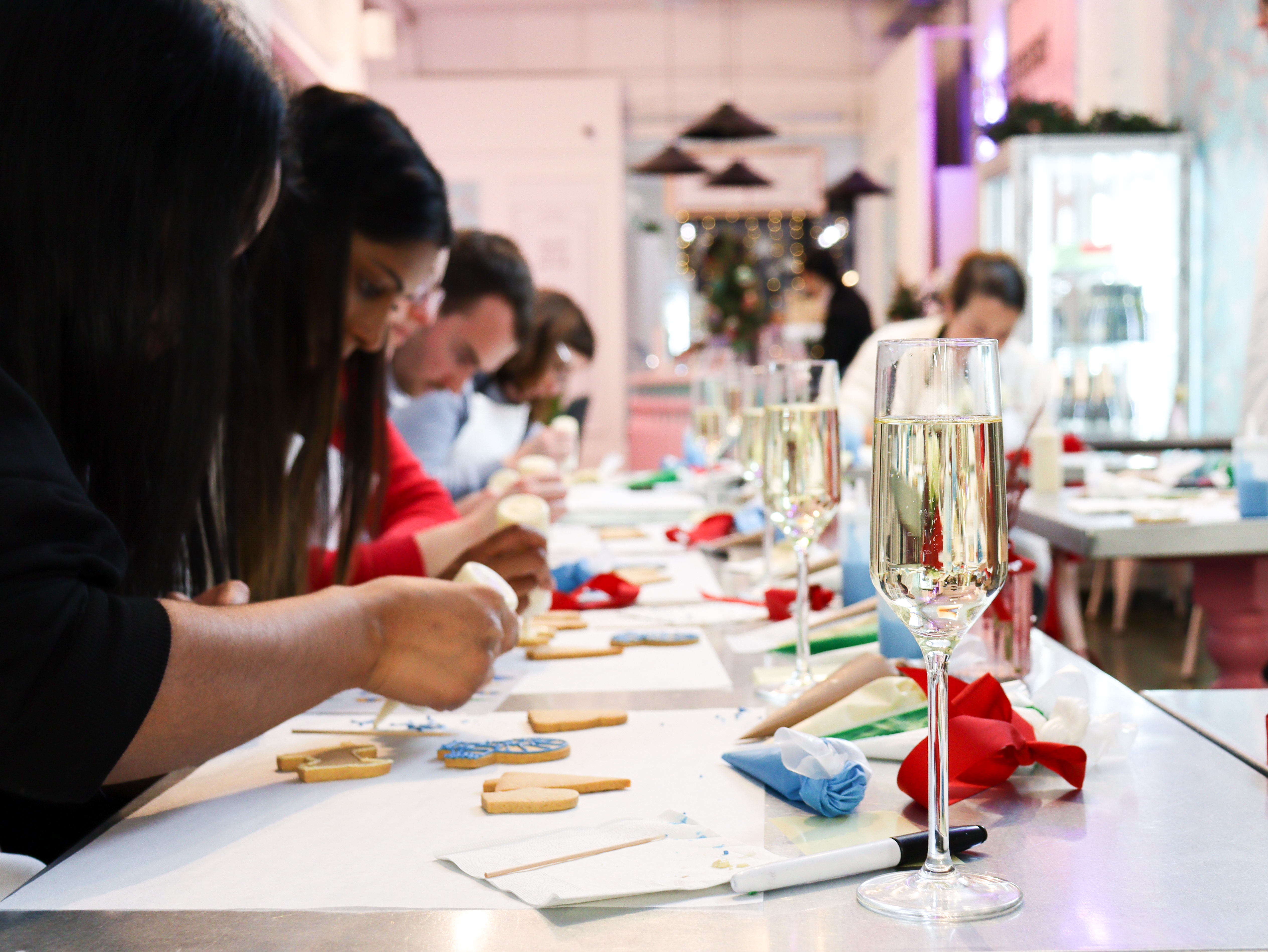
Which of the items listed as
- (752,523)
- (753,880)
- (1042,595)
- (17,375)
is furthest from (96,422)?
(1042,595)

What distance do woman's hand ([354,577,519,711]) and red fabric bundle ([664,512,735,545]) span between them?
3.35 feet

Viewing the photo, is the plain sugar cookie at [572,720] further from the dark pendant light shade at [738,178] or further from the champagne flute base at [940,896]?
the dark pendant light shade at [738,178]

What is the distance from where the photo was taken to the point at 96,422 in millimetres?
924

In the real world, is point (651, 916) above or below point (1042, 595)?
above

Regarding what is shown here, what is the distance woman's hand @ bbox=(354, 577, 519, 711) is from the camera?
0.81 metres

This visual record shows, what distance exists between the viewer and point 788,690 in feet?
3.11

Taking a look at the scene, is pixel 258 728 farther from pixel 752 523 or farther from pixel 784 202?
pixel 784 202

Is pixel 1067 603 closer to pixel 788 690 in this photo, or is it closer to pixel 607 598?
pixel 607 598

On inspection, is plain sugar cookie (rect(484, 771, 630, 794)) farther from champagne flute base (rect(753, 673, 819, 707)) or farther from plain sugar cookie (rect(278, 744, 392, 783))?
champagne flute base (rect(753, 673, 819, 707))

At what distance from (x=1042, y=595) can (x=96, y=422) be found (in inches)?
102

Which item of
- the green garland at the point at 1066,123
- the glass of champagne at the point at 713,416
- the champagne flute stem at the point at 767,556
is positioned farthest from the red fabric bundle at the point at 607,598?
the green garland at the point at 1066,123

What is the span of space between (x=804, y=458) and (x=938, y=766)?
51cm

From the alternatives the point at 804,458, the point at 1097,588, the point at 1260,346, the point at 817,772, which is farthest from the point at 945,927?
the point at 1097,588

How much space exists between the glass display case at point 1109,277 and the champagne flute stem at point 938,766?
5.06m
